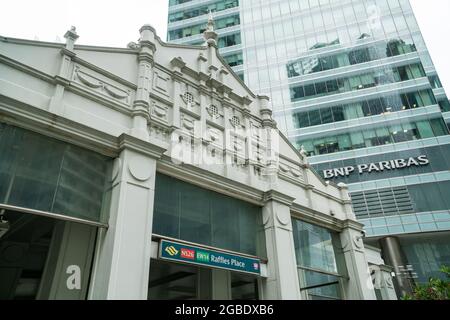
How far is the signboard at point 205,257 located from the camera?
864cm

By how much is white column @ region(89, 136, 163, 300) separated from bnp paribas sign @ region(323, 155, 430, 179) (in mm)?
30210

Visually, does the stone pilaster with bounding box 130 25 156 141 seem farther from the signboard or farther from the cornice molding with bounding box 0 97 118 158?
the signboard

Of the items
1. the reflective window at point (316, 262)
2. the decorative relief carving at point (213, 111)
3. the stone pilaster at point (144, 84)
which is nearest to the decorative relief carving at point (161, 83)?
the stone pilaster at point (144, 84)

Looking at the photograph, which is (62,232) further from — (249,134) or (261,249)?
(249,134)

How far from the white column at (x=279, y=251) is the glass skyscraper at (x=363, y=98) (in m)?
24.1

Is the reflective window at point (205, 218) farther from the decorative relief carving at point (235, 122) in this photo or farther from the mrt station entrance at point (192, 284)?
the decorative relief carving at point (235, 122)

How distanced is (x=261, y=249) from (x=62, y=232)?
6.29m

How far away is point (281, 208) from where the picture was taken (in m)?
→ 12.2

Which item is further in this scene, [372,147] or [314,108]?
[314,108]

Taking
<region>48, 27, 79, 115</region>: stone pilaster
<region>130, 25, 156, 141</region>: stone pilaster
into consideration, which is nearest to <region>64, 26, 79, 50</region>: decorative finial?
<region>48, 27, 79, 115</region>: stone pilaster

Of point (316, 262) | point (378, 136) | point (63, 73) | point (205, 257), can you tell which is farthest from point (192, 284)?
point (378, 136)

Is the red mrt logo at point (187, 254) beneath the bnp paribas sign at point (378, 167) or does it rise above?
beneath

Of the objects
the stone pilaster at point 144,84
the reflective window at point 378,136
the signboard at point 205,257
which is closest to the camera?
the signboard at point 205,257
